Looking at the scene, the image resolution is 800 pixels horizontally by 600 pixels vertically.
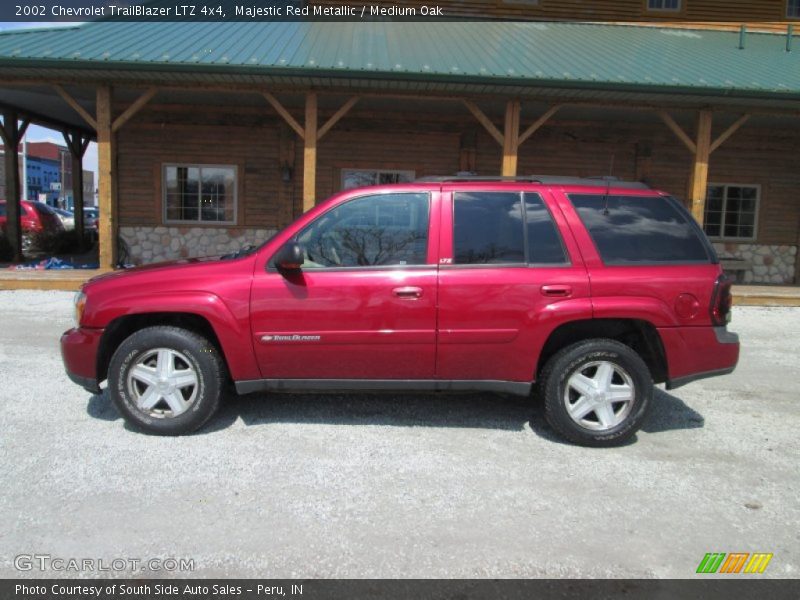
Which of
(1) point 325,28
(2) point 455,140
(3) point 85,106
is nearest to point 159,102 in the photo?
(3) point 85,106

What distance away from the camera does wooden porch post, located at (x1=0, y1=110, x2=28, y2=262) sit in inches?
564

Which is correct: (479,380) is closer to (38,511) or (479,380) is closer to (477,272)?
(477,272)

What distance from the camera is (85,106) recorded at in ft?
46.1

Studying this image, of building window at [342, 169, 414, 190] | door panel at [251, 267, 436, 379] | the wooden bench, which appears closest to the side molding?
door panel at [251, 267, 436, 379]

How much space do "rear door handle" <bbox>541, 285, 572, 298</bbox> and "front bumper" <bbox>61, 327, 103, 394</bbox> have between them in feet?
9.86

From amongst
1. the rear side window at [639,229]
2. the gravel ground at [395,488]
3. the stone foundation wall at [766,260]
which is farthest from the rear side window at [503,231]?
the stone foundation wall at [766,260]

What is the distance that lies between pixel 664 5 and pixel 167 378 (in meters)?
15.7

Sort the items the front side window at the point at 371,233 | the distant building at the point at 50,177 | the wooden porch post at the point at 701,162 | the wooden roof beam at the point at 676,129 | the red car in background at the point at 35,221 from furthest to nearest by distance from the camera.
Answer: the distant building at the point at 50,177, the red car in background at the point at 35,221, the wooden porch post at the point at 701,162, the wooden roof beam at the point at 676,129, the front side window at the point at 371,233

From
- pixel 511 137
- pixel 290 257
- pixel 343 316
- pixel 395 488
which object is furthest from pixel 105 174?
pixel 395 488

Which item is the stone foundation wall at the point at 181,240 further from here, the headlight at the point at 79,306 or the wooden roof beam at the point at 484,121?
the headlight at the point at 79,306

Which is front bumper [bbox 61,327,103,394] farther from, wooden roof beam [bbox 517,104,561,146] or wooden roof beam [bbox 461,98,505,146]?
wooden roof beam [bbox 517,104,561,146]

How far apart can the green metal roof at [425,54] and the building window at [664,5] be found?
1817mm

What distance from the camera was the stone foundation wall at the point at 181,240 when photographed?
14.0 meters

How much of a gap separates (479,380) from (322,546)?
1703 millimetres
